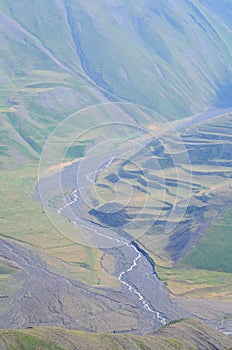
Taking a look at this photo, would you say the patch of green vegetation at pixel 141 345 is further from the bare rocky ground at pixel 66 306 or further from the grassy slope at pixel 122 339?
the bare rocky ground at pixel 66 306

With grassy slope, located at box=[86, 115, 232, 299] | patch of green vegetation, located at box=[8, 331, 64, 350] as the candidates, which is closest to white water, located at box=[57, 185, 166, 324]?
grassy slope, located at box=[86, 115, 232, 299]

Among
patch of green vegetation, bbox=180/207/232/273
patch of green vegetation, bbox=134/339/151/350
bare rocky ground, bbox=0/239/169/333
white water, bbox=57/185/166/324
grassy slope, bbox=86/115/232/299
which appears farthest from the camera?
patch of green vegetation, bbox=180/207/232/273

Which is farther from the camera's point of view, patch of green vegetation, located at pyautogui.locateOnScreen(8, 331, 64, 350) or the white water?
the white water

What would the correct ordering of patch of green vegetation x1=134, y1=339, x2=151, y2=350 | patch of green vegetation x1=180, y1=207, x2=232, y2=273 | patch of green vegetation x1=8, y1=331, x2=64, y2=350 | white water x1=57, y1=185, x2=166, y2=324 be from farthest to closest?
patch of green vegetation x1=180, y1=207, x2=232, y2=273 → white water x1=57, y1=185, x2=166, y2=324 → patch of green vegetation x1=134, y1=339, x2=151, y2=350 → patch of green vegetation x1=8, y1=331, x2=64, y2=350

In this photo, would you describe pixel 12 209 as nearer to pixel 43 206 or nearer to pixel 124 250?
pixel 43 206

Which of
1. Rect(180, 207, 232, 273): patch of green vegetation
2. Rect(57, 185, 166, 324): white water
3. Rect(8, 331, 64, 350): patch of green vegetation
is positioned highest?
Rect(8, 331, 64, 350): patch of green vegetation

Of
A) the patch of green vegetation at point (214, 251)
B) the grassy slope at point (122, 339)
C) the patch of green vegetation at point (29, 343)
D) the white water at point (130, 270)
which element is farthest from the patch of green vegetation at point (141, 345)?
the patch of green vegetation at point (214, 251)

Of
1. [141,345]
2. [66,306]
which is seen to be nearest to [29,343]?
[141,345]

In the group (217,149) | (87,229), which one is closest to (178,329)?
(87,229)

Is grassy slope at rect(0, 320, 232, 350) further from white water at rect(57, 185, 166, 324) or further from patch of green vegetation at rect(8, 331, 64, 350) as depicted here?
white water at rect(57, 185, 166, 324)
